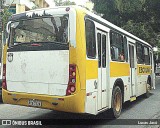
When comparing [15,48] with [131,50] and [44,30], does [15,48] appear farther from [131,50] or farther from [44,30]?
[131,50]

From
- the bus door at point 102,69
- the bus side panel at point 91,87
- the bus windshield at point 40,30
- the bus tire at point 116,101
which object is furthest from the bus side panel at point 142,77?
the bus windshield at point 40,30


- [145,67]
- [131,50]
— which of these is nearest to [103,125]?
[131,50]

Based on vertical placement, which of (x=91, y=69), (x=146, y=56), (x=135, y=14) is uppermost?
(x=135, y=14)

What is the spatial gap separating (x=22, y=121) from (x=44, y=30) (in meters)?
2.69

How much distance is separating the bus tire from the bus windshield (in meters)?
2.74

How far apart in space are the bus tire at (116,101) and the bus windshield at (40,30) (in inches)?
108

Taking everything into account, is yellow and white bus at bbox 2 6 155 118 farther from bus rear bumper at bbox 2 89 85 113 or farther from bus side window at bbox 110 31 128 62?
bus side window at bbox 110 31 128 62

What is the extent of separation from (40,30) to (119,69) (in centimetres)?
321

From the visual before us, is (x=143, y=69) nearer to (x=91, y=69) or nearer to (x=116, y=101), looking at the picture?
(x=116, y=101)

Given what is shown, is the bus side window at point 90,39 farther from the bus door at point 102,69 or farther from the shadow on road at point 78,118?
the shadow on road at point 78,118

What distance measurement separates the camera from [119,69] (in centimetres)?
964

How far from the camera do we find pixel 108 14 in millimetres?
26656

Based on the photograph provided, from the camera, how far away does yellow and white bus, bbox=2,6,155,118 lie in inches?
272

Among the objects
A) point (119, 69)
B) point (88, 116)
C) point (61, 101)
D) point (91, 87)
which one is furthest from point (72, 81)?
point (119, 69)
